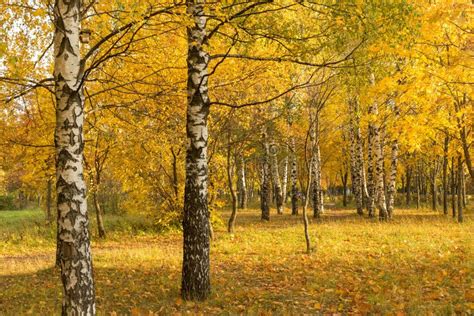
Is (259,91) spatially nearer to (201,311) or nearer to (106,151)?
(106,151)

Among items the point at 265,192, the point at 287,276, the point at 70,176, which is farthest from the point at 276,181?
the point at 70,176

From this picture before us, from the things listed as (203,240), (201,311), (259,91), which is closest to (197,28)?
(203,240)

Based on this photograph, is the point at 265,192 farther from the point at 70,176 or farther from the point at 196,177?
the point at 70,176

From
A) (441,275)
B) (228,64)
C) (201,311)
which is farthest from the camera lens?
(228,64)

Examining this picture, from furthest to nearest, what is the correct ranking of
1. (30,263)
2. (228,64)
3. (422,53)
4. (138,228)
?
1. (138,228)
2. (228,64)
3. (30,263)
4. (422,53)

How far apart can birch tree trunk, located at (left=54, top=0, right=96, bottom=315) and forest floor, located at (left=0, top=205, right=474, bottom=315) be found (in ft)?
5.81

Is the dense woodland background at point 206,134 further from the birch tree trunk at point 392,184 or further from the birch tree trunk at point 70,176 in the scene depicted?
the birch tree trunk at point 392,184

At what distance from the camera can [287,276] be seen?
7832mm

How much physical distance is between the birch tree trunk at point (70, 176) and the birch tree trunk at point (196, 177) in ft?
7.72

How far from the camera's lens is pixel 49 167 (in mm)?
14117

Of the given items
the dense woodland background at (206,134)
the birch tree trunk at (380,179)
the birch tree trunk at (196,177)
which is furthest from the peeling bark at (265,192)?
the birch tree trunk at (196,177)

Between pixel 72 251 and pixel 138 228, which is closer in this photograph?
pixel 72 251

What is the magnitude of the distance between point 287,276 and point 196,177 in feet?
10.1

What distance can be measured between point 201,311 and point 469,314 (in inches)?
146
